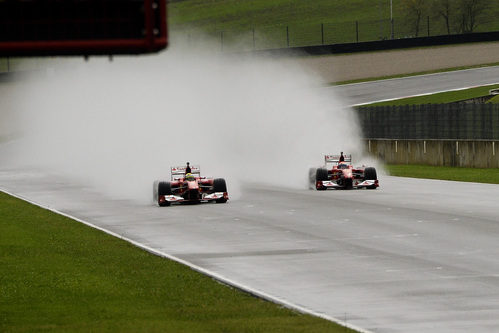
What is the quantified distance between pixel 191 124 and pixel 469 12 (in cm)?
7795

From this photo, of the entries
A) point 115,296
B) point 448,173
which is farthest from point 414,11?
point 115,296

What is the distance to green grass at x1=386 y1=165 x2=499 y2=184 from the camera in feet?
138

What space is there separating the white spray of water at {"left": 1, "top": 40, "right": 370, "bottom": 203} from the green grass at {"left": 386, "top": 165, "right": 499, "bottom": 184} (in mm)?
3628

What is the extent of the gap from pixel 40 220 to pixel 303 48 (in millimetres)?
73826

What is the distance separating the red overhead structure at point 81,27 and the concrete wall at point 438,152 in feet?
126

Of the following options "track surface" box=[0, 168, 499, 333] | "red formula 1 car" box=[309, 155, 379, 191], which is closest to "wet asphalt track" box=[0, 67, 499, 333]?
"track surface" box=[0, 168, 499, 333]

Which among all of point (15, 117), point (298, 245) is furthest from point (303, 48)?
point (298, 245)

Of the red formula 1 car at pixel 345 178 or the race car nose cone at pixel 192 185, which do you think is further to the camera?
the red formula 1 car at pixel 345 178

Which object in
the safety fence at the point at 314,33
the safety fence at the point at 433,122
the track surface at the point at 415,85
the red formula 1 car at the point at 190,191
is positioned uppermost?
the safety fence at the point at 314,33

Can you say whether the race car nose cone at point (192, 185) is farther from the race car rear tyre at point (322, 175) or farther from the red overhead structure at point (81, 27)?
the red overhead structure at point (81, 27)

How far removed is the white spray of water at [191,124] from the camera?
5048 centimetres

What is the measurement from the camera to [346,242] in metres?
21.7

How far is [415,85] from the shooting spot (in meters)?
91.2

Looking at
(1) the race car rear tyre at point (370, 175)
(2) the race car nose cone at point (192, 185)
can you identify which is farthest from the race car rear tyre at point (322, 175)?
(2) the race car nose cone at point (192, 185)
